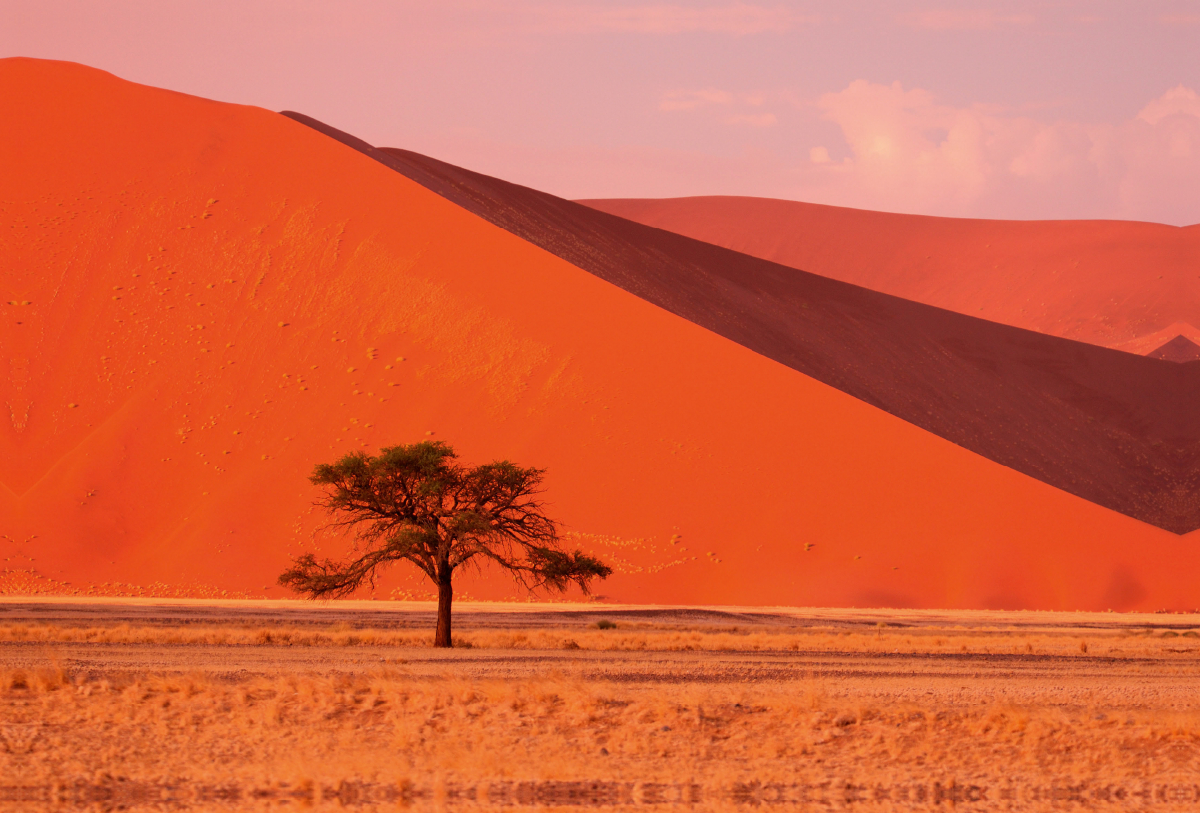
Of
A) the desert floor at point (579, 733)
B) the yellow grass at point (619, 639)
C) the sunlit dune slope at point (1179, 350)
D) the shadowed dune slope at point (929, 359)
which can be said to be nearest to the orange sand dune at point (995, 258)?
the sunlit dune slope at point (1179, 350)

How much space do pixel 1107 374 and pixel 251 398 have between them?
158ft

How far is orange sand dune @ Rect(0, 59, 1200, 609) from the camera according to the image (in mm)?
36000

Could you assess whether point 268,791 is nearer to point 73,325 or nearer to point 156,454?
point 156,454

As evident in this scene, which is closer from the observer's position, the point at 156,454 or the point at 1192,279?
the point at 156,454

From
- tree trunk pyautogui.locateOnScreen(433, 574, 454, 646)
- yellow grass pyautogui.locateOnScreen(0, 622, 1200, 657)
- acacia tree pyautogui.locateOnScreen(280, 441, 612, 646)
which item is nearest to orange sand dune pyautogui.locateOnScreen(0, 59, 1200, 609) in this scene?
yellow grass pyautogui.locateOnScreen(0, 622, 1200, 657)

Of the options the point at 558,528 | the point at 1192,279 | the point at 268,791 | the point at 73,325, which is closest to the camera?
the point at 268,791

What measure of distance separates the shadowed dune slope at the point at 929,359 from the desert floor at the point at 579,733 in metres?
34.2

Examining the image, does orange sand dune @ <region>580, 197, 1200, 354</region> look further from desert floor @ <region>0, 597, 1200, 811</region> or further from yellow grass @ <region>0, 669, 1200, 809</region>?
yellow grass @ <region>0, 669, 1200, 809</region>

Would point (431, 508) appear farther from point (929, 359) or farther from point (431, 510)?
point (929, 359)

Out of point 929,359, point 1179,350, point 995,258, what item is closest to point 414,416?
point 929,359

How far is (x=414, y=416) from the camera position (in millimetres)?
39844

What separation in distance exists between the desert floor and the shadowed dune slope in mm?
34197

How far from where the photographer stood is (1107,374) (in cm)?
6819

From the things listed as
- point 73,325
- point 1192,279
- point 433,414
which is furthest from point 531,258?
point 1192,279
